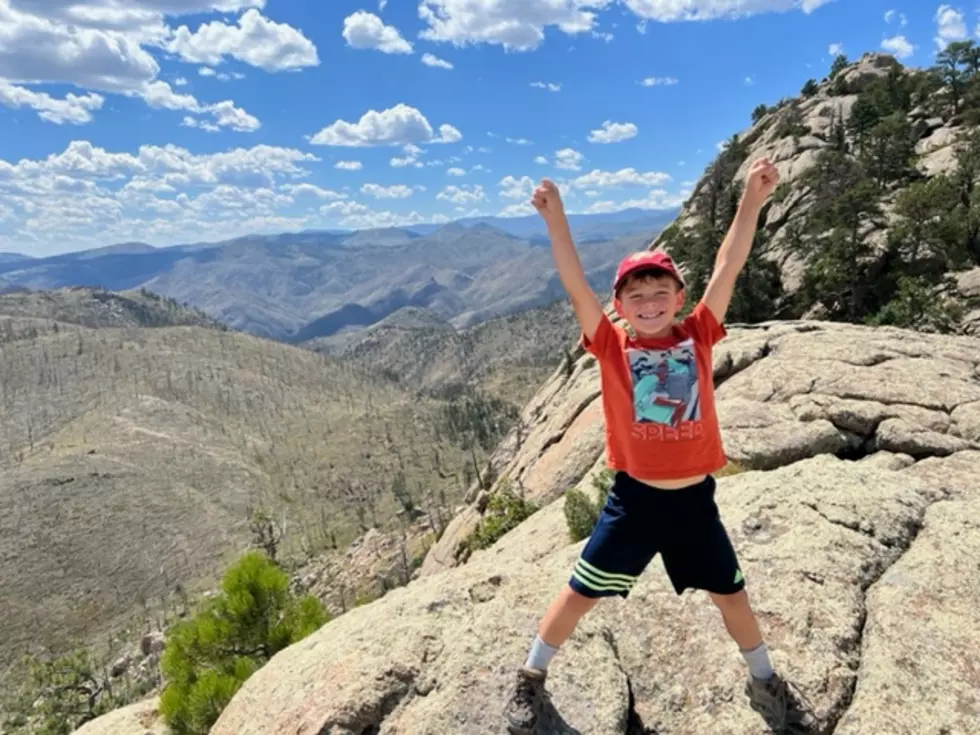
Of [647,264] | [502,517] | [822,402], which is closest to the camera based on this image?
[647,264]

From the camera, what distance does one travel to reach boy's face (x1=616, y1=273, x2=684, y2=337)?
5.65m

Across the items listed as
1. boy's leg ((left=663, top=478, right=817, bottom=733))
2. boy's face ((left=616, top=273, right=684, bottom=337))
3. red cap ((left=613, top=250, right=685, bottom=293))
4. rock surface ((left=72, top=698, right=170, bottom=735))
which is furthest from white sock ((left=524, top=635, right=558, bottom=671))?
rock surface ((left=72, top=698, right=170, bottom=735))

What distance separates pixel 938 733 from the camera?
5.82 metres

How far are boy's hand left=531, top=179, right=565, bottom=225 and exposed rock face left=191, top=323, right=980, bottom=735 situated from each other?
178 inches

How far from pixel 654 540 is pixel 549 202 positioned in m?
3.10

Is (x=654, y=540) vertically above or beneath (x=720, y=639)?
above

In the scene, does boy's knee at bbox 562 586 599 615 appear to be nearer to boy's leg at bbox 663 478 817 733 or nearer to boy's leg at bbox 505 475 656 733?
boy's leg at bbox 505 475 656 733

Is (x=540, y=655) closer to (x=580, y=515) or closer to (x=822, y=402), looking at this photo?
(x=580, y=515)

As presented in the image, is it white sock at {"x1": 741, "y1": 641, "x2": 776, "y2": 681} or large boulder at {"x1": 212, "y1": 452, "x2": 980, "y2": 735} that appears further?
large boulder at {"x1": 212, "y1": 452, "x2": 980, "y2": 735}

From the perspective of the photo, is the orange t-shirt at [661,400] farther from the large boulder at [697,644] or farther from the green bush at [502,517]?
the green bush at [502,517]

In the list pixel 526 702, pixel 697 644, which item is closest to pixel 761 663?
pixel 697 644

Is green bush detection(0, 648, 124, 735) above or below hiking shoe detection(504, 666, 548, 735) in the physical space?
below

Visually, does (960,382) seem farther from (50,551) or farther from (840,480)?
(50,551)

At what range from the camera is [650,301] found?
570cm
